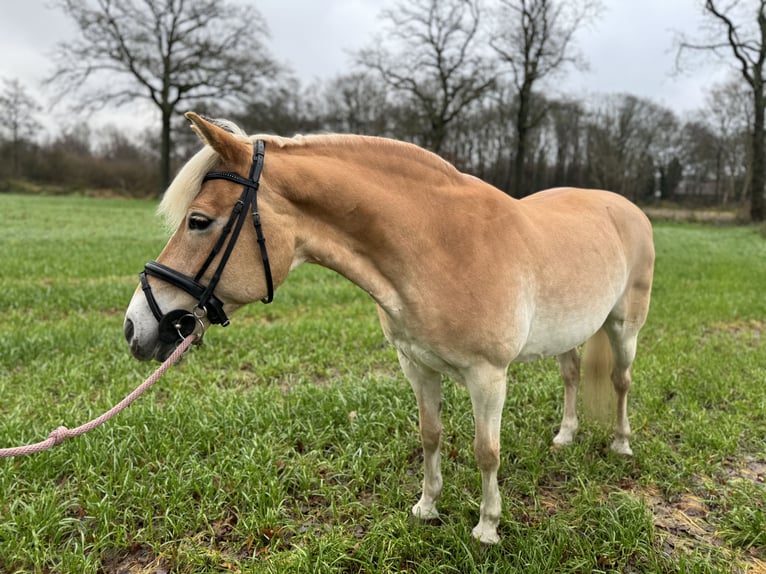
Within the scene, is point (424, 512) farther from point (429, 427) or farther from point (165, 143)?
point (165, 143)

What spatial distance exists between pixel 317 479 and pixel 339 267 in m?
1.68

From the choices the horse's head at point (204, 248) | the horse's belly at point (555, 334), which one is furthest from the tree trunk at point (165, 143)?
the horse's belly at point (555, 334)

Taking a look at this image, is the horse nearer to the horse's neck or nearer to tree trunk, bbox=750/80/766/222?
the horse's neck

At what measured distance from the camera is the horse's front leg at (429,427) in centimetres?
268

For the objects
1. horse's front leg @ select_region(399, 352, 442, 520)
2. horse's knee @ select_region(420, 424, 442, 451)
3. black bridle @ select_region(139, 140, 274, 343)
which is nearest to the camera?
black bridle @ select_region(139, 140, 274, 343)

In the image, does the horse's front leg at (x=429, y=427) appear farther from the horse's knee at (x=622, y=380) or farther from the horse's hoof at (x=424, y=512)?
the horse's knee at (x=622, y=380)

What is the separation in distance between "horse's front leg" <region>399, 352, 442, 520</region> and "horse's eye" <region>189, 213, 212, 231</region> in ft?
4.29

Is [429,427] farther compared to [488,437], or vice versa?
[429,427]

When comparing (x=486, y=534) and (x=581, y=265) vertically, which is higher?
(x=581, y=265)

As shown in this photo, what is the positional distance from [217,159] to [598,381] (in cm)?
329

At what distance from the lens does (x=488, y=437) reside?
243 cm

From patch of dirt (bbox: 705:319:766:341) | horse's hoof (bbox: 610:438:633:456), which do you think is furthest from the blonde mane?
patch of dirt (bbox: 705:319:766:341)

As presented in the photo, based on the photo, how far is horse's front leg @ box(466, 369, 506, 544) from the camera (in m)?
2.31

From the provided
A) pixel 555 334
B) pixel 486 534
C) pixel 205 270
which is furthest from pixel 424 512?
pixel 205 270
